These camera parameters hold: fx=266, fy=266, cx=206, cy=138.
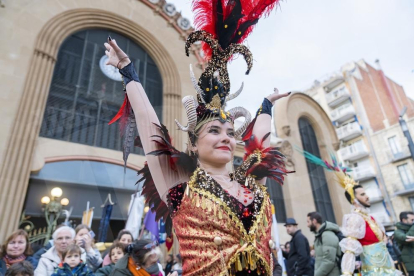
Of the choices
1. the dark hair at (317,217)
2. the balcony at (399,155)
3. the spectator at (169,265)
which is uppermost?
the balcony at (399,155)

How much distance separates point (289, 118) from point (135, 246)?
41.1 ft

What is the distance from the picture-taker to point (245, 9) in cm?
186

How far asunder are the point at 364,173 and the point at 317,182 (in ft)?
49.8

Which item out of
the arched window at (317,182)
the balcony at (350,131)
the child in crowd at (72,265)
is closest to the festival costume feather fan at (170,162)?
the child in crowd at (72,265)

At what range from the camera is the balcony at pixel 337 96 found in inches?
1091

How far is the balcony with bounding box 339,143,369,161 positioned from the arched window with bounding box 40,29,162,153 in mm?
23274

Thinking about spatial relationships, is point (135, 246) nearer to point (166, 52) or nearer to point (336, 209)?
point (166, 52)

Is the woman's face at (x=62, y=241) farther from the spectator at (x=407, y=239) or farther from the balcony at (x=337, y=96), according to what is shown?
the balcony at (x=337, y=96)

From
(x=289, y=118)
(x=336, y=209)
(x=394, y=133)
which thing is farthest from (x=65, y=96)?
(x=394, y=133)

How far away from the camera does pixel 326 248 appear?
3.50 meters

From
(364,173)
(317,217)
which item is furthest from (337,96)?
(317,217)

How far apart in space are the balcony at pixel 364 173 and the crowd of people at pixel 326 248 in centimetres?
2293

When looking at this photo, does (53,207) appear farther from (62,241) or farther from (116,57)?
(116,57)

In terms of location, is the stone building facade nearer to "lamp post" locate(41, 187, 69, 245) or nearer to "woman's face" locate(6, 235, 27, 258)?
"lamp post" locate(41, 187, 69, 245)
